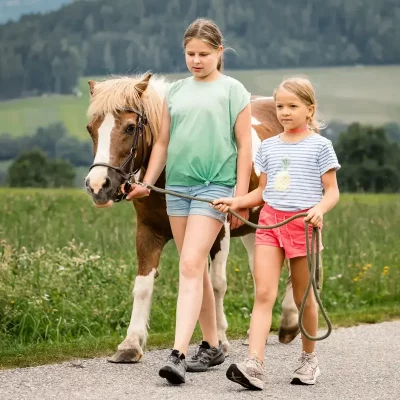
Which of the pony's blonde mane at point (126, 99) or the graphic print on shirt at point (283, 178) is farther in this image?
the pony's blonde mane at point (126, 99)

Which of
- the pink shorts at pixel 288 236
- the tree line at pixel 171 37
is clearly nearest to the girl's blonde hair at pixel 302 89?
the pink shorts at pixel 288 236

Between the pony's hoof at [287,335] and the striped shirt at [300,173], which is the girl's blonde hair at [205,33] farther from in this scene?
the pony's hoof at [287,335]

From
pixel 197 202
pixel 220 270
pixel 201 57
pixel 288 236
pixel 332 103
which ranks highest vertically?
pixel 201 57

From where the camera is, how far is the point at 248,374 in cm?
581

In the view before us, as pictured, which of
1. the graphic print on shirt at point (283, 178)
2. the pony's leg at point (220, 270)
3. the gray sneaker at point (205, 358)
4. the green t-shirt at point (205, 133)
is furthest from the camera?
the pony's leg at point (220, 270)

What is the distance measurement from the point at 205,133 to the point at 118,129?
1.88 feet

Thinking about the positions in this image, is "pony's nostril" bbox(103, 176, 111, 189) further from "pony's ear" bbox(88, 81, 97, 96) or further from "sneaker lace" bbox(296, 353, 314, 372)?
"sneaker lace" bbox(296, 353, 314, 372)

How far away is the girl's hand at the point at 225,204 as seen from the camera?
6.01 metres

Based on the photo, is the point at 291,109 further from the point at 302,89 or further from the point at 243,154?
the point at 243,154

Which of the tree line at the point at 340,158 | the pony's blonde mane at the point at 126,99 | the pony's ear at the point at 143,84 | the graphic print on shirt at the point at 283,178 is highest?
the pony's ear at the point at 143,84

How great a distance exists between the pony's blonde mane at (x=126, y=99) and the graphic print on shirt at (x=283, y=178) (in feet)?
3.48

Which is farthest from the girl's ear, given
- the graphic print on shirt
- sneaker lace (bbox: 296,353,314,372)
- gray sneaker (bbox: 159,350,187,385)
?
gray sneaker (bbox: 159,350,187,385)

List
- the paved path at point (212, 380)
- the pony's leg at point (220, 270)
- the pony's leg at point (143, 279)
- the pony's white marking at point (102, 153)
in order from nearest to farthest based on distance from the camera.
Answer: the paved path at point (212, 380) → the pony's white marking at point (102, 153) → the pony's leg at point (143, 279) → the pony's leg at point (220, 270)

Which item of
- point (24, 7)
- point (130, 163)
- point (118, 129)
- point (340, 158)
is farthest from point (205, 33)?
point (24, 7)
